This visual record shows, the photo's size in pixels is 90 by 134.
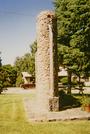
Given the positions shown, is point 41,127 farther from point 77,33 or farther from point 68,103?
point 77,33

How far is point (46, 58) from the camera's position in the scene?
22.2 meters

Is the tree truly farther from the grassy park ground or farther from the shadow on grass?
the grassy park ground

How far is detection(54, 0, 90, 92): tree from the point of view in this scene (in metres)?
31.4

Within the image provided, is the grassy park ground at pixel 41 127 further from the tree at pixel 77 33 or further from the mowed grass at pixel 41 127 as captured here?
the tree at pixel 77 33

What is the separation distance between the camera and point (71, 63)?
33281 mm

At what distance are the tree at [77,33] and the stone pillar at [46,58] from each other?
9.50m

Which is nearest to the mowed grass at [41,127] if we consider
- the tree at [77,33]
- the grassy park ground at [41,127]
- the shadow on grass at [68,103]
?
the grassy park ground at [41,127]

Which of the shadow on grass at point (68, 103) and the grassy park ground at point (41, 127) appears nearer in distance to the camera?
the grassy park ground at point (41, 127)

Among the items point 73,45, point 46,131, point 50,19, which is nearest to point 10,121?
point 46,131

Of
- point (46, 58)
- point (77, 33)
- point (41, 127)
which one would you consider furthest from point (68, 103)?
point (77, 33)

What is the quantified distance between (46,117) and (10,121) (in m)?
2.09

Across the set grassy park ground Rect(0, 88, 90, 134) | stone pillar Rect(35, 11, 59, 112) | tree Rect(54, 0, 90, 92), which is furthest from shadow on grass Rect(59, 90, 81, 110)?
tree Rect(54, 0, 90, 92)

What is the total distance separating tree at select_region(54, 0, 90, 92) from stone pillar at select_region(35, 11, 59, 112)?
31.2 ft

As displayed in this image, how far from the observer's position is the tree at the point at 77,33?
1236 inches
